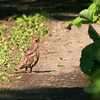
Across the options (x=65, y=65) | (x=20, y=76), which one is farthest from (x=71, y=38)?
(x=20, y=76)

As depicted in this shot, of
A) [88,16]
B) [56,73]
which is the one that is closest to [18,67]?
[56,73]

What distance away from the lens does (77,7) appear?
1731 cm

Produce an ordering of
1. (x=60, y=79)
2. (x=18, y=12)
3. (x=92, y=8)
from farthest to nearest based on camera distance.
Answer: (x=18, y=12) < (x=60, y=79) < (x=92, y=8)

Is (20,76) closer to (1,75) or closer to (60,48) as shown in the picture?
(1,75)

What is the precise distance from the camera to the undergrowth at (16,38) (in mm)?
8946

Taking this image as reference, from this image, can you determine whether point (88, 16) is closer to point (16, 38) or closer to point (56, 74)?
point (56, 74)

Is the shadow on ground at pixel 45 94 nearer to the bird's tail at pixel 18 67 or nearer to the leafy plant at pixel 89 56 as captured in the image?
the leafy plant at pixel 89 56

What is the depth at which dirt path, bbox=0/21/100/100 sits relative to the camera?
20.9 ft

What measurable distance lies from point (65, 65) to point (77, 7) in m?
8.49

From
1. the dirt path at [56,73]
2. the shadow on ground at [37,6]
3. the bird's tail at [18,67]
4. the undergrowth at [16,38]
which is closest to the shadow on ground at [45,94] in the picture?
the dirt path at [56,73]

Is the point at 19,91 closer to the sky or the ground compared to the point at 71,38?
closer to the sky

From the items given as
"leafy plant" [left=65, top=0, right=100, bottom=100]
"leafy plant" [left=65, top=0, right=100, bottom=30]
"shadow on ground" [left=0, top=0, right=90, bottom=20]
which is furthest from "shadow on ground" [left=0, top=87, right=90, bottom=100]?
"shadow on ground" [left=0, top=0, right=90, bottom=20]

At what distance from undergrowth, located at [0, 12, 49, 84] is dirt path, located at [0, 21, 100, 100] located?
361 mm

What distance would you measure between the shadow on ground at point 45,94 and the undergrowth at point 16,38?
86cm
